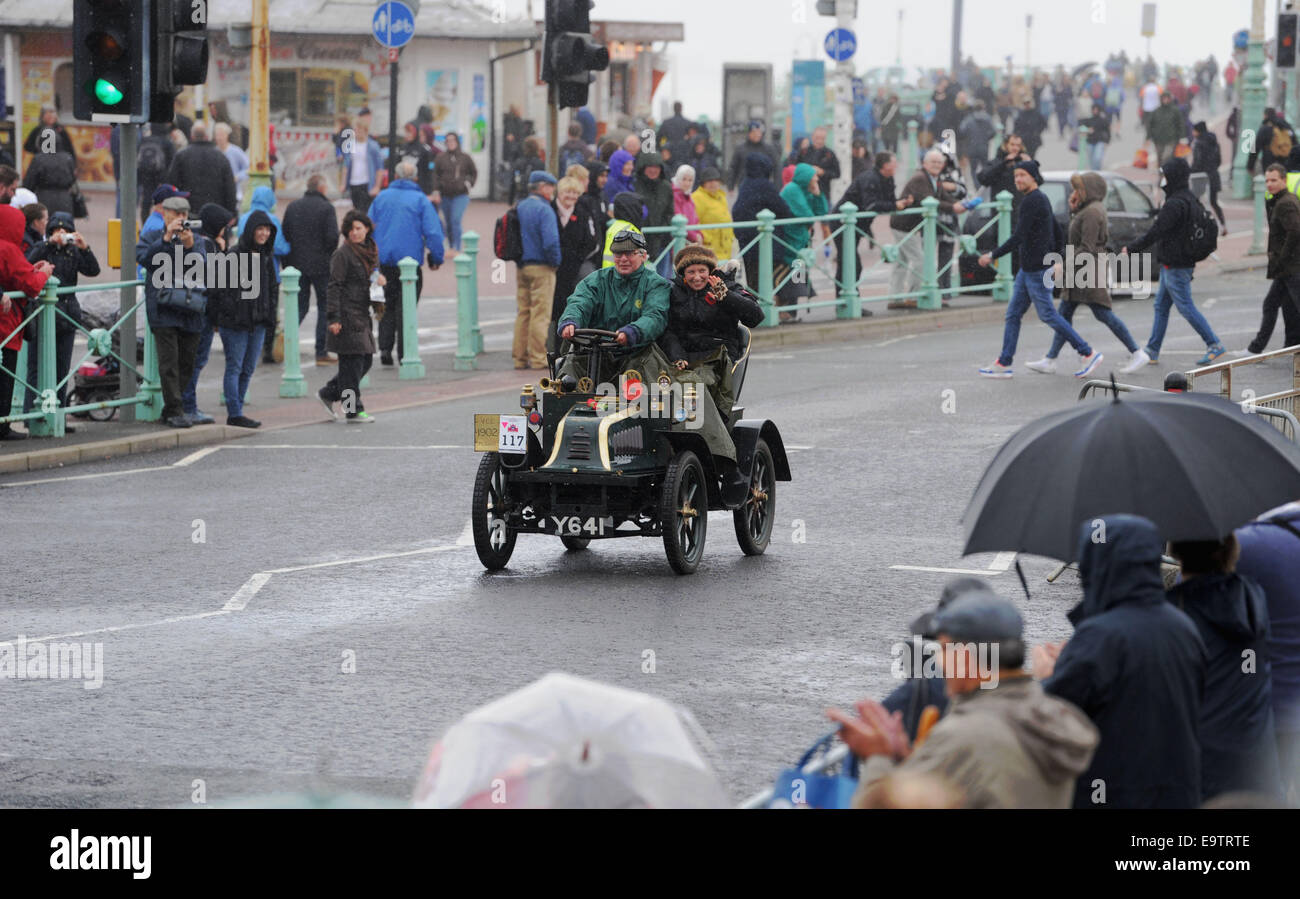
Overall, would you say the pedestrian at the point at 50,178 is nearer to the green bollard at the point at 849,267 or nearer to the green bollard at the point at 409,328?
the green bollard at the point at 409,328

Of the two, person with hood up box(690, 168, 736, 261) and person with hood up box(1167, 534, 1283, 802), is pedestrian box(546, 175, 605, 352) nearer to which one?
person with hood up box(690, 168, 736, 261)

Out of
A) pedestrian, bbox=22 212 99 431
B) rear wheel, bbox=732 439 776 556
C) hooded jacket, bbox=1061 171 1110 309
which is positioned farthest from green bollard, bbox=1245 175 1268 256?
rear wheel, bbox=732 439 776 556

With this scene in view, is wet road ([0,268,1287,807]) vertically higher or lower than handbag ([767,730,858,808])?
lower

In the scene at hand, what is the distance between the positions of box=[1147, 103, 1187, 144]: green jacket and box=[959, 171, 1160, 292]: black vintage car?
15.1 m

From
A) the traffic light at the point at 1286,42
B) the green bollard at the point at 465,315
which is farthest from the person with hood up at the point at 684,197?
the traffic light at the point at 1286,42

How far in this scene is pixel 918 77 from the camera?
2562 inches

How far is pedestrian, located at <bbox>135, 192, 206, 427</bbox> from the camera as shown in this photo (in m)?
15.6

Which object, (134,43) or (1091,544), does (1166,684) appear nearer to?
(1091,544)

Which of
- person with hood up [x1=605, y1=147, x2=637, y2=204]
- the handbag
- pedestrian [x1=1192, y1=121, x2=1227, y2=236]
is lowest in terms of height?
the handbag

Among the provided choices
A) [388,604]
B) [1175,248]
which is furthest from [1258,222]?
[388,604]

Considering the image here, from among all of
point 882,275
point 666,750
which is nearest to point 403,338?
point 882,275

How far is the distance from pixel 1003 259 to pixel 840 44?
6.13 metres
